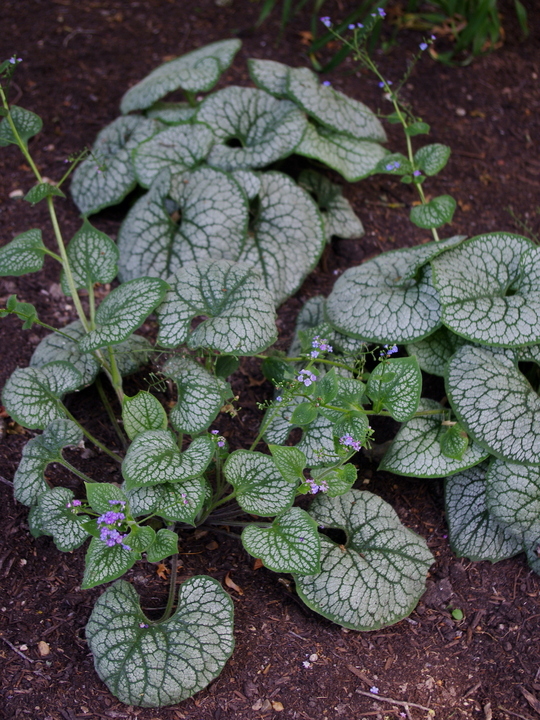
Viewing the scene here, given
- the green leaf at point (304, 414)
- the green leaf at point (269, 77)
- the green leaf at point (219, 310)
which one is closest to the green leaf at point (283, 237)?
the green leaf at point (269, 77)

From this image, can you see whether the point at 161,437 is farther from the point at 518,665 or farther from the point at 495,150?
the point at 495,150

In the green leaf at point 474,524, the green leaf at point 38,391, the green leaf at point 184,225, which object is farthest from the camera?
the green leaf at point 184,225

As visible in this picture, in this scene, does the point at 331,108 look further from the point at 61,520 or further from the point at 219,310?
the point at 61,520

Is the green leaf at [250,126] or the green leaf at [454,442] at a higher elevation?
the green leaf at [250,126]

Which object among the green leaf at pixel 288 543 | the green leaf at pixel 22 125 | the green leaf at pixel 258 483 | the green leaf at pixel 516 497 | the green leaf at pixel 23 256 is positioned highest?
the green leaf at pixel 22 125

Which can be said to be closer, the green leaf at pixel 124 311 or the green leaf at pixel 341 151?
the green leaf at pixel 124 311

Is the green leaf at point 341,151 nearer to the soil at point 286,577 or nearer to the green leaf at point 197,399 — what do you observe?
the soil at point 286,577
